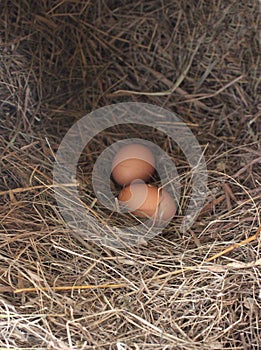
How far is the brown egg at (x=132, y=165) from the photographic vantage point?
58.7 inches

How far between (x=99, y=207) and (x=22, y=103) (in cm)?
33

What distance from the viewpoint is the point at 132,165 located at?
1489 millimetres

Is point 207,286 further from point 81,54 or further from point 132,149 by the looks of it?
point 81,54

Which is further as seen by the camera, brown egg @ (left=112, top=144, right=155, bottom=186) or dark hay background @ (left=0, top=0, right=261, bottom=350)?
brown egg @ (left=112, top=144, right=155, bottom=186)

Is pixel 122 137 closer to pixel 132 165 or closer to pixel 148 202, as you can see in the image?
pixel 132 165

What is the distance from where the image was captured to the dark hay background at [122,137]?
4.10ft

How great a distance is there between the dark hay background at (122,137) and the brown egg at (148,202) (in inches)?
1.7

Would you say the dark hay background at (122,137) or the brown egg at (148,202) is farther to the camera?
the brown egg at (148,202)

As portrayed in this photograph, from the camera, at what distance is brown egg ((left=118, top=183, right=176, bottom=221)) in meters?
1.43

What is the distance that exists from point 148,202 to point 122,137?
252 mm

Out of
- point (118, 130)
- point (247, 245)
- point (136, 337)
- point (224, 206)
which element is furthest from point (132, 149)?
point (136, 337)

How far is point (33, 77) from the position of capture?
160cm

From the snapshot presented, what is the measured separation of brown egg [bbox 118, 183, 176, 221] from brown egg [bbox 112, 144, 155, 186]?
0.04 meters

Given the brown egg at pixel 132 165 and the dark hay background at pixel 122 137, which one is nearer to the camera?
the dark hay background at pixel 122 137
